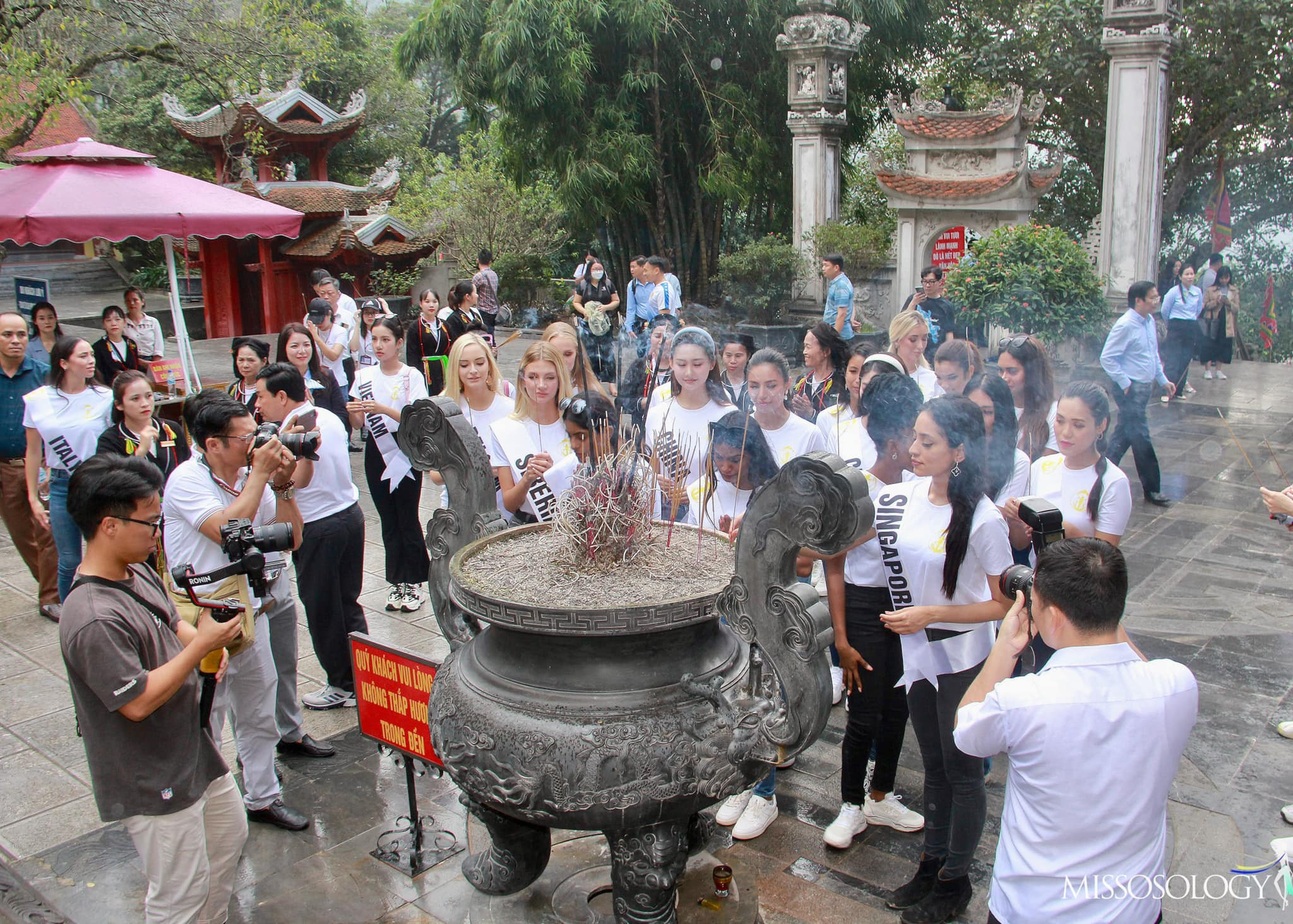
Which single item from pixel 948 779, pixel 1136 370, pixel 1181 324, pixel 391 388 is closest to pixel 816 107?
pixel 1181 324

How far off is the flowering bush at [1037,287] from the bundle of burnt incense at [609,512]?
23.6 feet

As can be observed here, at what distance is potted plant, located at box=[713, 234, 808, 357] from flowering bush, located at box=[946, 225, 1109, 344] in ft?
14.8

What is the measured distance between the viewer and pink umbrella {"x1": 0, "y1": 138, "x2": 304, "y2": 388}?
22.0ft

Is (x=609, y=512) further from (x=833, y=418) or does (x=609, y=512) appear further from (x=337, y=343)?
(x=337, y=343)

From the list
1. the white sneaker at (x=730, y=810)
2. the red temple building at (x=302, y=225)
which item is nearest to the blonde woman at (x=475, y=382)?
the white sneaker at (x=730, y=810)

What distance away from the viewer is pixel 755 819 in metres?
3.61

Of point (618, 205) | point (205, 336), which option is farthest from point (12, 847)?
point (205, 336)

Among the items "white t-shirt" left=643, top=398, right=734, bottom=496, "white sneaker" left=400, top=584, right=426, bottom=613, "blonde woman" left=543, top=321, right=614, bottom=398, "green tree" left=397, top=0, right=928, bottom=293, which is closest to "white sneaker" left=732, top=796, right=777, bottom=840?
"white t-shirt" left=643, top=398, right=734, bottom=496

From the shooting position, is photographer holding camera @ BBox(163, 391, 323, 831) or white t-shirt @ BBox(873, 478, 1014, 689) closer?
white t-shirt @ BBox(873, 478, 1014, 689)

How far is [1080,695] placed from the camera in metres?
2.06

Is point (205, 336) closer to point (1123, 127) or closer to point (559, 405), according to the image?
point (1123, 127)

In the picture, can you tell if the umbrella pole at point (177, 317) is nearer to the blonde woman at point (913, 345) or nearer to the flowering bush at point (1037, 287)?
the blonde woman at point (913, 345)

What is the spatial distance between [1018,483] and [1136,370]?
4.18 meters

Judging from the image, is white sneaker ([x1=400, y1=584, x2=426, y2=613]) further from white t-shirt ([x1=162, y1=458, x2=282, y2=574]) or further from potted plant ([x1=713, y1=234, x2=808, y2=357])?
potted plant ([x1=713, y1=234, x2=808, y2=357])
